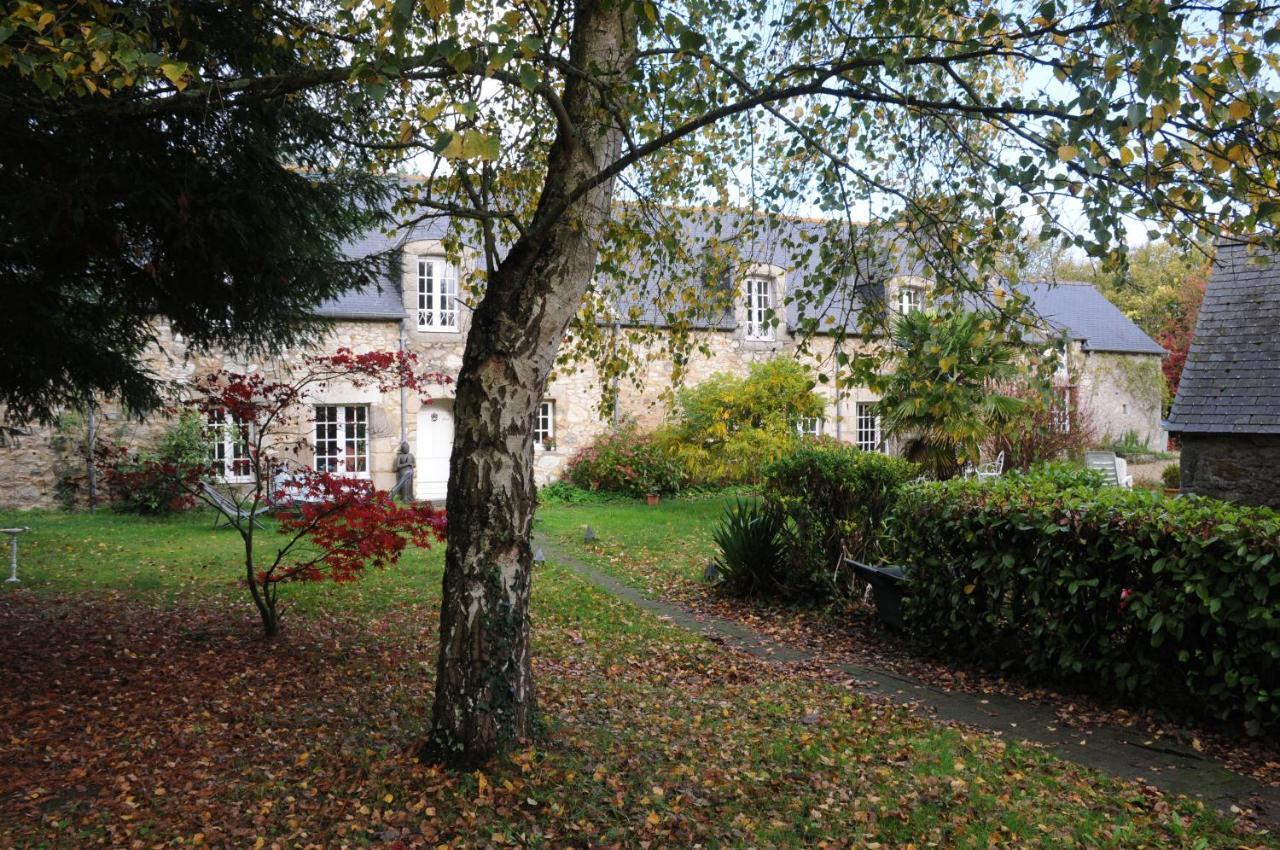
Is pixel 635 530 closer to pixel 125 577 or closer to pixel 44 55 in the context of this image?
pixel 125 577

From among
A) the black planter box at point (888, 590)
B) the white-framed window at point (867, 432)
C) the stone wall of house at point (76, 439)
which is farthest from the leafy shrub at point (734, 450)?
the black planter box at point (888, 590)

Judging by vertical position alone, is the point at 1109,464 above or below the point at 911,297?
below

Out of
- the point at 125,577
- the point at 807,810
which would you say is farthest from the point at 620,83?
the point at 125,577

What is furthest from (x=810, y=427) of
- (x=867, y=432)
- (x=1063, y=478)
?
(x=1063, y=478)

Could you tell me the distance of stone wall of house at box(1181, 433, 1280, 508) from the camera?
9172 millimetres

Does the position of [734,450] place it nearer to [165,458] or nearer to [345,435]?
[345,435]

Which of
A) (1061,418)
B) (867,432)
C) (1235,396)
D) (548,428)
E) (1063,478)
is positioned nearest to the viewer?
(1063,478)

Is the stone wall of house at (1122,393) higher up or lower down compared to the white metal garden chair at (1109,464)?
higher up

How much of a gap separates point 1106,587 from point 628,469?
12.6 m

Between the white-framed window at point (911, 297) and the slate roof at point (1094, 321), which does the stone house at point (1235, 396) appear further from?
the slate roof at point (1094, 321)

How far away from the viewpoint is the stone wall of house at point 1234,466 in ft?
30.1

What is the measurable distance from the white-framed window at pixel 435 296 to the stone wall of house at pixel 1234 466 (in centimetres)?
1287

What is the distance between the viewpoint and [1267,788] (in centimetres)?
414

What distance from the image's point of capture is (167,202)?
5004 millimetres
